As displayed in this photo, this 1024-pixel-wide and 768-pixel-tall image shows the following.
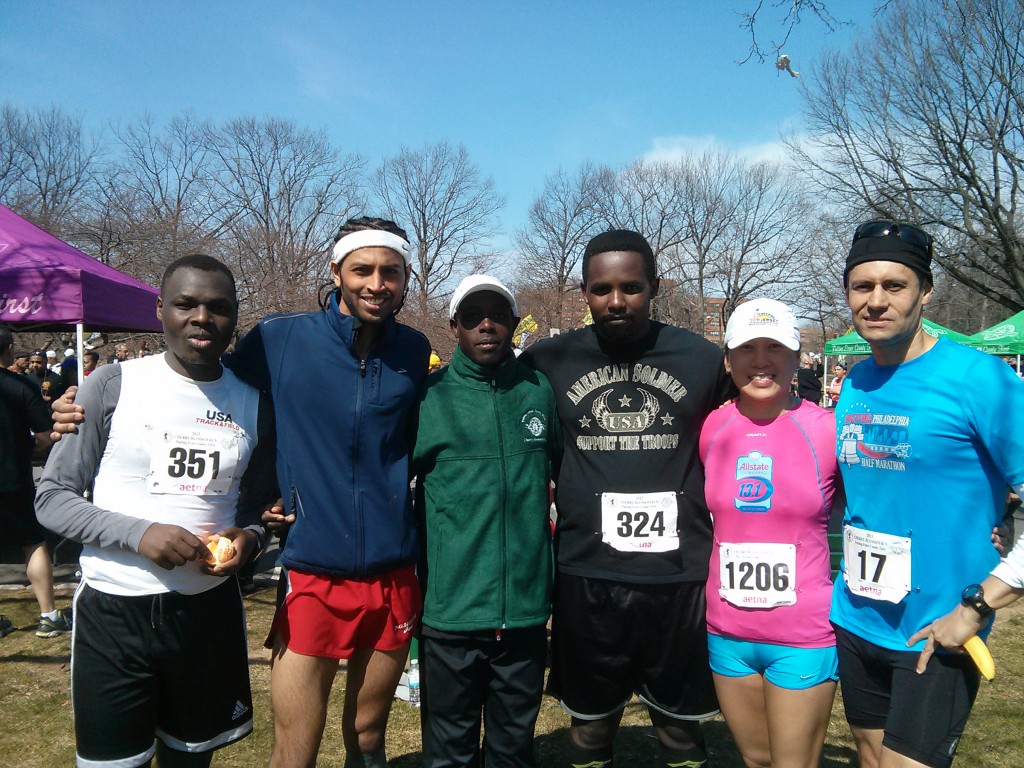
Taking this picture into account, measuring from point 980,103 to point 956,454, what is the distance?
762 inches

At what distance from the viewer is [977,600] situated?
79.1 inches

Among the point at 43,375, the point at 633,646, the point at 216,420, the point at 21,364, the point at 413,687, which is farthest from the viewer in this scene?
the point at 43,375

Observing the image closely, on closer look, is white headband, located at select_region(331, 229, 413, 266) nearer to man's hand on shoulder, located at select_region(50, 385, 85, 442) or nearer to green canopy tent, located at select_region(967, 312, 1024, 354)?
man's hand on shoulder, located at select_region(50, 385, 85, 442)

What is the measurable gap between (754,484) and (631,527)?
0.48 metres

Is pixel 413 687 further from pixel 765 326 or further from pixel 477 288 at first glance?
pixel 765 326

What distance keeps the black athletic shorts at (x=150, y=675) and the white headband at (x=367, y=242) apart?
1.30 m

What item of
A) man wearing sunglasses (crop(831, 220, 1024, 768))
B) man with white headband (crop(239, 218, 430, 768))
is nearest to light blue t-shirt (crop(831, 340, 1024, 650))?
man wearing sunglasses (crop(831, 220, 1024, 768))

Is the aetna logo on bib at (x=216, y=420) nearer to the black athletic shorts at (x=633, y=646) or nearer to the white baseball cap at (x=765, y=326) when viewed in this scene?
the black athletic shorts at (x=633, y=646)

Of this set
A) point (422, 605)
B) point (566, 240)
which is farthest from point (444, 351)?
point (422, 605)

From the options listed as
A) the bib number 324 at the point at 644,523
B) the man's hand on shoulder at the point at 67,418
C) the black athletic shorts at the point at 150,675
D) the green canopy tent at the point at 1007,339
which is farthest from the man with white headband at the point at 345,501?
the green canopy tent at the point at 1007,339

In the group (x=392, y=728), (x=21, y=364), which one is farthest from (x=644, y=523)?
(x=21, y=364)

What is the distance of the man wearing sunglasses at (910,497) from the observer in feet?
6.91

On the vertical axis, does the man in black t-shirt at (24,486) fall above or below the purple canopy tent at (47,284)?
below

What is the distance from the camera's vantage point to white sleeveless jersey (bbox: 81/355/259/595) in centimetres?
228
